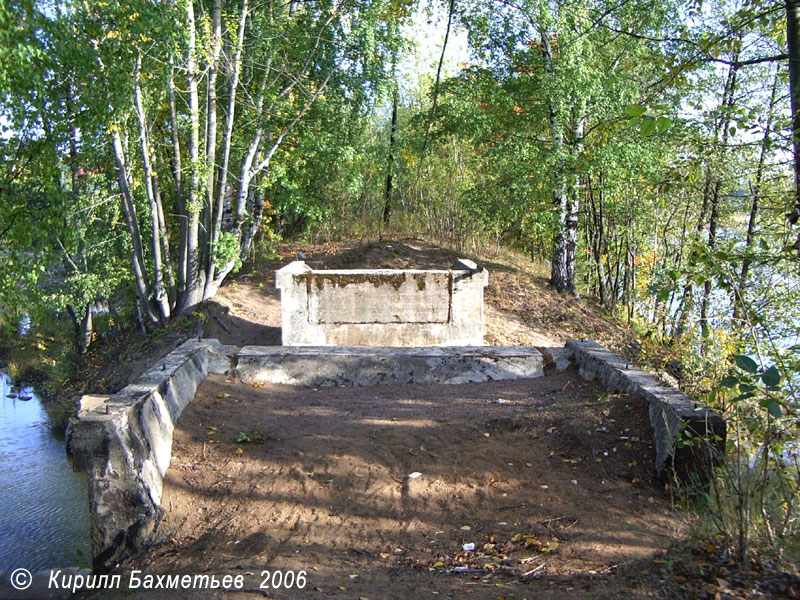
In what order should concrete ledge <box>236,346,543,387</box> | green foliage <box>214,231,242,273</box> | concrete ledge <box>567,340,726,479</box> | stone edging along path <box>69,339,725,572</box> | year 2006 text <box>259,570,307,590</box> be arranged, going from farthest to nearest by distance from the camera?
green foliage <box>214,231,242,273</box> < concrete ledge <box>236,346,543,387</box> < stone edging along path <box>69,339,725,572</box> < concrete ledge <box>567,340,726,479</box> < year 2006 text <box>259,570,307,590</box>

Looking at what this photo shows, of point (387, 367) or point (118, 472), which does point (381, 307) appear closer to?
point (387, 367)

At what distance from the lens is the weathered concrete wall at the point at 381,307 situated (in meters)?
11.0

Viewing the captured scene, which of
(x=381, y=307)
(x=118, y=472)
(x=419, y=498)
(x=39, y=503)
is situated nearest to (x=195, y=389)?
(x=118, y=472)

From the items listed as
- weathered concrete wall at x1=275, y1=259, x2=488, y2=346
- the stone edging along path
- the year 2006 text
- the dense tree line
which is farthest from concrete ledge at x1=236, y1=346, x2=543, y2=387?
the dense tree line

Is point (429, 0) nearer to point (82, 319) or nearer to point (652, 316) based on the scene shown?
point (652, 316)

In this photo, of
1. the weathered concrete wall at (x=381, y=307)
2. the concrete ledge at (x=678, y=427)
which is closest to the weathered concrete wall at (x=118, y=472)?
the concrete ledge at (x=678, y=427)

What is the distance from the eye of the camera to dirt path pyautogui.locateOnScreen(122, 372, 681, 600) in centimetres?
378

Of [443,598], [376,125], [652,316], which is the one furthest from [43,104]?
[376,125]

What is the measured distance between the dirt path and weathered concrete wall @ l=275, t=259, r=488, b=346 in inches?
181

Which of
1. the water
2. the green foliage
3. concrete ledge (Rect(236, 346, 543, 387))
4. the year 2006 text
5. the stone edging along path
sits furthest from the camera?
the green foliage

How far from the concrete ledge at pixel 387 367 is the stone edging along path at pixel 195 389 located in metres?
0.01

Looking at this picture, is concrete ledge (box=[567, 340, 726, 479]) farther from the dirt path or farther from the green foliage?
the green foliage

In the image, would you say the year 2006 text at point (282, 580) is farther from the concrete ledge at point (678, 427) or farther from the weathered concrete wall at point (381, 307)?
the weathered concrete wall at point (381, 307)

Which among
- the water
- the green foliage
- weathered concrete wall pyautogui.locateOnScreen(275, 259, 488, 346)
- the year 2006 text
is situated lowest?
the water
